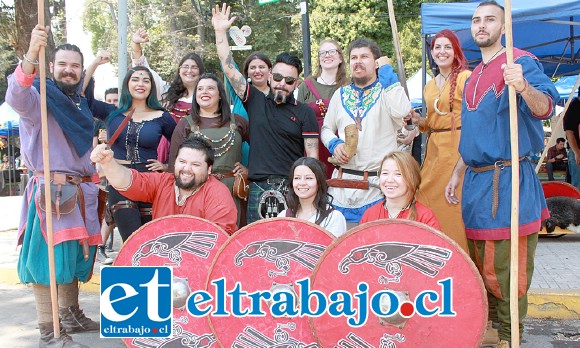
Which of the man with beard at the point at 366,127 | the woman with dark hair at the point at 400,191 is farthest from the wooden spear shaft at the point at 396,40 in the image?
the woman with dark hair at the point at 400,191

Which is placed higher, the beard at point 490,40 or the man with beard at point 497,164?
the beard at point 490,40

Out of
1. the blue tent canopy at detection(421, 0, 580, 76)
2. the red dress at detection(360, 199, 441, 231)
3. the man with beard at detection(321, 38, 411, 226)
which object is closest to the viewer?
the red dress at detection(360, 199, 441, 231)

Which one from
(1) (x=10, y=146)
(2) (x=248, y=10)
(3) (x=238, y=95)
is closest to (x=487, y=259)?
(3) (x=238, y=95)

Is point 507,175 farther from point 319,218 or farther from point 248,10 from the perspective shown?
point 248,10

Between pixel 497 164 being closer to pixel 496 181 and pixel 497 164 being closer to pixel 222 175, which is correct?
pixel 496 181

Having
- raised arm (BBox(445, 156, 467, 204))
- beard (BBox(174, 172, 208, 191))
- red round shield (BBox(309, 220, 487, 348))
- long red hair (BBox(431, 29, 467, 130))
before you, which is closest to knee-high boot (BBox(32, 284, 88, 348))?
beard (BBox(174, 172, 208, 191))

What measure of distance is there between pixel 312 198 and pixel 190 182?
709 millimetres

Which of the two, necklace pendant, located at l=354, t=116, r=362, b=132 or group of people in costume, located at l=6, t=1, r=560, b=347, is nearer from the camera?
group of people in costume, located at l=6, t=1, r=560, b=347

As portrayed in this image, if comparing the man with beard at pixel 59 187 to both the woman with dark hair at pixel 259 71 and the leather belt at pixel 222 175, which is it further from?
the woman with dark hair at pixel 259 71

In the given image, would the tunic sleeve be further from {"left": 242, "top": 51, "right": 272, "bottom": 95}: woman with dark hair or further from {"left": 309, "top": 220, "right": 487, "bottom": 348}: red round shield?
{"left": 242, "top": 51, "right": 272, "bottom": 95}: woman with dark hair

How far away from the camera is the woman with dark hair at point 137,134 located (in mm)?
3756

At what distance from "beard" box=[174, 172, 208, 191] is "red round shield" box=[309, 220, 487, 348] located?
101cm

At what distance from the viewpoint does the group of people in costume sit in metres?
3.00

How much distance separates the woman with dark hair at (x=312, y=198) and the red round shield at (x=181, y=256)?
0.52 m
